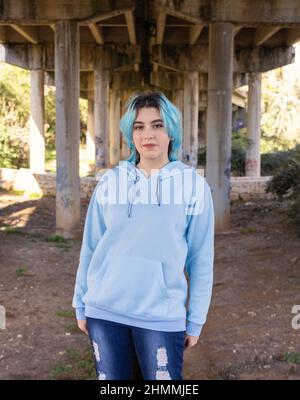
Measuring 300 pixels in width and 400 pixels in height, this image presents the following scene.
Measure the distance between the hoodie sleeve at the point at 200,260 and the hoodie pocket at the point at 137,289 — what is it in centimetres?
18

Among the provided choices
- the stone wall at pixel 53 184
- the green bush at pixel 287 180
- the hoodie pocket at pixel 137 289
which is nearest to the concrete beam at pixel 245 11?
Answer: the green bush at pixel 287 180

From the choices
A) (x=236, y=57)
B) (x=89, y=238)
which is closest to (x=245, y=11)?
(x=236, y=57)

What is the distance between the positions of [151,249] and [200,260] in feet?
0.87

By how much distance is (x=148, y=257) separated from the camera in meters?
2.50

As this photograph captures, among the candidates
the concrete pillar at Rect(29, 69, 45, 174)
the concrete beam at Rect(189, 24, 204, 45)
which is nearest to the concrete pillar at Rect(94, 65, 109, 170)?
the concrete pillar at Rect(29, 69, 45, 174)

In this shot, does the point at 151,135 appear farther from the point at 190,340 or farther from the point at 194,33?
the point at 194,33

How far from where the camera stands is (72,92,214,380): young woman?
8.20 ft

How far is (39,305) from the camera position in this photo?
276 inches

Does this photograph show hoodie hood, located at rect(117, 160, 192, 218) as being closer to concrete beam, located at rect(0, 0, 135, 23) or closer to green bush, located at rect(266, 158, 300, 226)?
concrete beam, located at rect(0, 0, 135, 23)

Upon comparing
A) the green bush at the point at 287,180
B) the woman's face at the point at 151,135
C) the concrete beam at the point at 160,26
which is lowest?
the green bush at the point at 287,180

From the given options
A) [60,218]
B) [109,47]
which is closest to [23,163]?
[109,47]

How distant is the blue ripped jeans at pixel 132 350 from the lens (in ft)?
8.21

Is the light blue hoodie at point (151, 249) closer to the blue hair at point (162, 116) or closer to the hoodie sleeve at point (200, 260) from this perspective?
the hoodie sleeve at point (200, 260)

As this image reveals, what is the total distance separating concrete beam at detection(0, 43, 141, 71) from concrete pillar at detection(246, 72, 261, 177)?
16.2 ft
